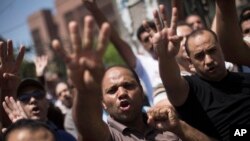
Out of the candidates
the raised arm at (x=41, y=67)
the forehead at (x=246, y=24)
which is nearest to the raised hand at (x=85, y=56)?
the forehead at (x=246, y=24)

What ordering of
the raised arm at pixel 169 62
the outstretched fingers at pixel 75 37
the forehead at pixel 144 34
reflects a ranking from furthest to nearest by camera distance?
the forehead at pixel 144 34 → the raised arm at pixel 169 62 → the outstretched fingers at pixel 75 37

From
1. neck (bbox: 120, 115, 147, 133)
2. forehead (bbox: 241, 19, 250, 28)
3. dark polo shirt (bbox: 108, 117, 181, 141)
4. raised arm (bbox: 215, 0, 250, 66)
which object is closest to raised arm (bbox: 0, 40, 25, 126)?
dark polo shirt (bbox: 108, 117, 181, 141)

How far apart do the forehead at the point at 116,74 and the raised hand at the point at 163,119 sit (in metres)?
0.50

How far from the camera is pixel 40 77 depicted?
587cm

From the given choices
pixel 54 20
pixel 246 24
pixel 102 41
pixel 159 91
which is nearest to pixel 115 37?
pixel 159 91

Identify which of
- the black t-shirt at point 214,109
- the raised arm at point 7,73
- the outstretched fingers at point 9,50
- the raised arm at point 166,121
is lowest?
the black t-shirt at point 214,109

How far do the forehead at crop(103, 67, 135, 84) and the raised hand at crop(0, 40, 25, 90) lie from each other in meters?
0.83

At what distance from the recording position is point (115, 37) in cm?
434

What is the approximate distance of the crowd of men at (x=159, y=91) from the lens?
7.54ft

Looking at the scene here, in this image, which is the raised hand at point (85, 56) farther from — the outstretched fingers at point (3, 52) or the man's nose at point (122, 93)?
the outstretched fingers at point (3, 52)

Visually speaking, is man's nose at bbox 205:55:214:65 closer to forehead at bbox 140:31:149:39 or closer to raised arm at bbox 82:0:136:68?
raised arm at bbox 82:0:136:68

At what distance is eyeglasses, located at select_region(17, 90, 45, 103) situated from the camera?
4.32m

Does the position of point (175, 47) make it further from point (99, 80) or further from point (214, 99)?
point (99, 80)

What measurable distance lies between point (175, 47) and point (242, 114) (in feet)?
2.36
